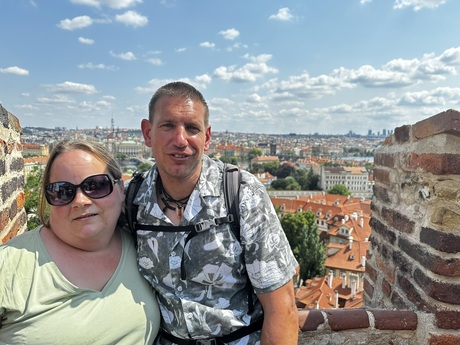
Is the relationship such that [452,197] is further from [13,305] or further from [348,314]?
[13,305]

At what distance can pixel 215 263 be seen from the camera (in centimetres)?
160

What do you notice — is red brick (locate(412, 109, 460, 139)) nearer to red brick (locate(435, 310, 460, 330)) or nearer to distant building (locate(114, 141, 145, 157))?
red brick (locate(435, 310, 460, 330))

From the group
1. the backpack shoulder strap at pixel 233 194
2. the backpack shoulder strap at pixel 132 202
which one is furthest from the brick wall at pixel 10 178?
the backpack shoulder strap at pixel 233 194

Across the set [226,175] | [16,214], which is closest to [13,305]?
[226,175]

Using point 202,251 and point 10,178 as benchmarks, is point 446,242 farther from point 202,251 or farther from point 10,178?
point 10,178

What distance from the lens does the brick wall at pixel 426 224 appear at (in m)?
1.75

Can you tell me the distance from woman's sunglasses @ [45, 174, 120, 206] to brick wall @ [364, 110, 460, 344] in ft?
4.76

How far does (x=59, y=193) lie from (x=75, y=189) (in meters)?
0.06

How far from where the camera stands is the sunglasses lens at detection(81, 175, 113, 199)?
1614mm

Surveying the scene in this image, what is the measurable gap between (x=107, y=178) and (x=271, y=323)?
89 centimetres

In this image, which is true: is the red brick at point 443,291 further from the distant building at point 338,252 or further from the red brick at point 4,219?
the distant building at point 338,252

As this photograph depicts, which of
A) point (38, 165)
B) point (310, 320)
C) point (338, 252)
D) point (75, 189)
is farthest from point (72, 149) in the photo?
point (338, 252)

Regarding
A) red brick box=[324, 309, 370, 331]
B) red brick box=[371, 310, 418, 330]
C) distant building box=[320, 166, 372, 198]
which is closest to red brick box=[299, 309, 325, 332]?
red brick box=[324, 309, 370, 331]

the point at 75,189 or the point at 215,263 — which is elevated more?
the point at 75,189
